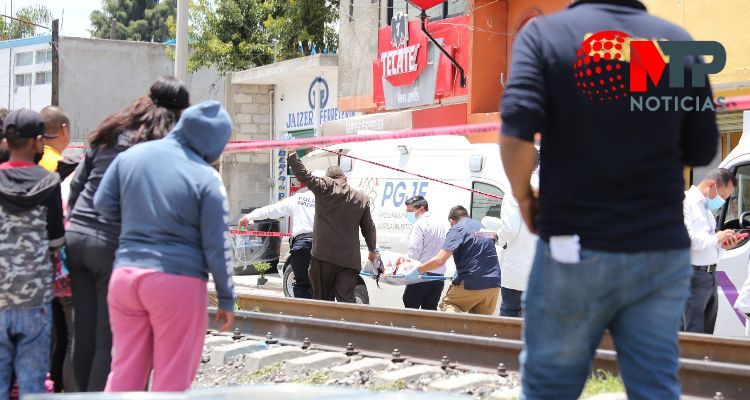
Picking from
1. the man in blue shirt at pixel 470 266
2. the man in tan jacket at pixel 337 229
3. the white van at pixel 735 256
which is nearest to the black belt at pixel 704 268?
the white van at pixel 735 256

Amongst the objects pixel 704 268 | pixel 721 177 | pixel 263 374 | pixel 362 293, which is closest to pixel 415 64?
pixel 362 293

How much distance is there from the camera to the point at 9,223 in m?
4.88

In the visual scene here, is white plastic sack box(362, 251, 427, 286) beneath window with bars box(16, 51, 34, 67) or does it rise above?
beneath

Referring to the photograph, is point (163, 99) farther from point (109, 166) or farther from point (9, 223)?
point (9, 223)

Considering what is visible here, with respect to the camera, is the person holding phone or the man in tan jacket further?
the man in tan jacket

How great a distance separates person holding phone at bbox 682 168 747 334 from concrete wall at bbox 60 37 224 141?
35.3 m

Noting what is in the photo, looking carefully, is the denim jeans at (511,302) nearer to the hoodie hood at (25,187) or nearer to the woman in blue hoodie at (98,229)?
the woman in blue hoodie at (98,229)

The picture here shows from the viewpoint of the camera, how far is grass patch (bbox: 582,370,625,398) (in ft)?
19.5

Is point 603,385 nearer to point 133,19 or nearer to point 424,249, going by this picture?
point 424,249

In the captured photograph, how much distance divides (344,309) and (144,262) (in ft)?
16.4

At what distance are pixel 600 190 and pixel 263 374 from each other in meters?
4.66

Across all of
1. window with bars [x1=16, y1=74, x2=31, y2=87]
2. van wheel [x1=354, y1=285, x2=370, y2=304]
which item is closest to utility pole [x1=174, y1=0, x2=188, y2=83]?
van wheel [x1=354, y1=285, x2=370, y2=304]

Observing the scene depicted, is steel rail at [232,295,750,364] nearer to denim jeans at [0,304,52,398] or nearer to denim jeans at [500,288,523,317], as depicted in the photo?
denim jeans at [500,288,523,317]

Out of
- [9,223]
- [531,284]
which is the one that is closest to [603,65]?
[531,284]
